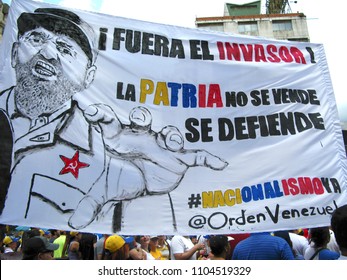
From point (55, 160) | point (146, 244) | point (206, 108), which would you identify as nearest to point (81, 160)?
point (55, 160)

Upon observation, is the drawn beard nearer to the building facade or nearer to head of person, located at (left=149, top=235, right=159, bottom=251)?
head of person, located at (left=149, top=235, right=159, bottom=251)

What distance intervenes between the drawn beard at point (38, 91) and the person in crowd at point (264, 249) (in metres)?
2.01

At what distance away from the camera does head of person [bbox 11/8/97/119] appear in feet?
8.48

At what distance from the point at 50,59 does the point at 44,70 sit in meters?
0.12

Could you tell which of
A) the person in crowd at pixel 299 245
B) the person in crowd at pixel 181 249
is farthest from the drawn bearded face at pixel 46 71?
the person in crowd at pixel 299 245

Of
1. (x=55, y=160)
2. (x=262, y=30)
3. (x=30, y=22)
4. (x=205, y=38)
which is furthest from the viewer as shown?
(x=262, y=30)

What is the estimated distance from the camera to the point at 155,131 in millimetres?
2859

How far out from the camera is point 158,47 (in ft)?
10.2

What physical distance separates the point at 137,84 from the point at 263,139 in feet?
4.19

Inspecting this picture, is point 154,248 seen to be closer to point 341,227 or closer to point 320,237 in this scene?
point 320,237

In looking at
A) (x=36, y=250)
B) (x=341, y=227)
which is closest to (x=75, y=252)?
(x=36, y=250)

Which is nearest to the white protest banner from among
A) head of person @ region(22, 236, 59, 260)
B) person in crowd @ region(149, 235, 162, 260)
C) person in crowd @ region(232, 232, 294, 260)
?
person in crowd @ region(232, 232, 294, 260)

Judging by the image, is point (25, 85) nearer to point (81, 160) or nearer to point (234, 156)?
point (81, 160)

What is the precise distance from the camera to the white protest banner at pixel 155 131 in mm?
2498
